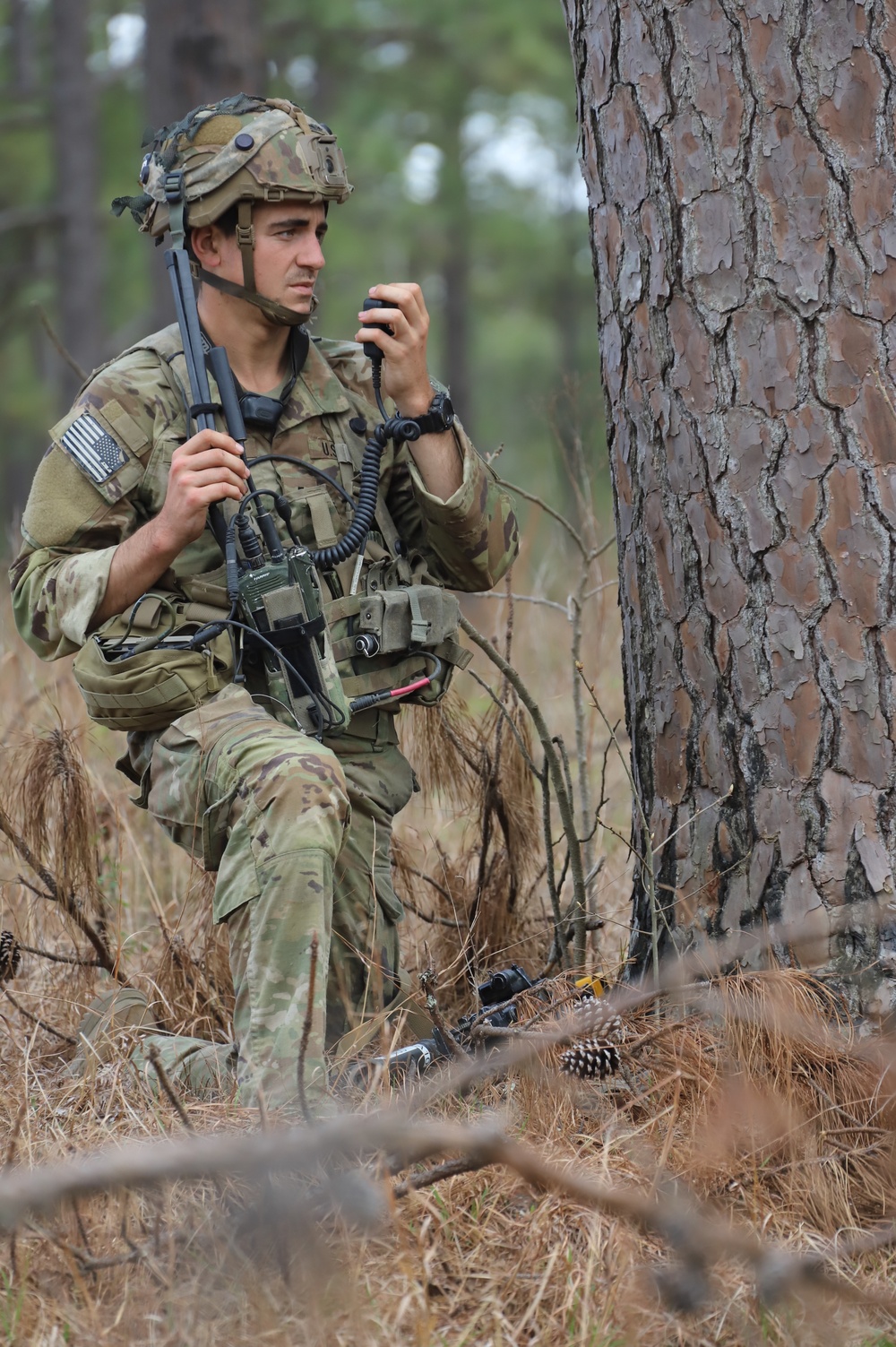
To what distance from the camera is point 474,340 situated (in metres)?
28.2

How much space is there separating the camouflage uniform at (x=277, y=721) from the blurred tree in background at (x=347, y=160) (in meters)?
5.90

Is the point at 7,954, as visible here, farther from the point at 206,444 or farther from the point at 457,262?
the point at 457,262

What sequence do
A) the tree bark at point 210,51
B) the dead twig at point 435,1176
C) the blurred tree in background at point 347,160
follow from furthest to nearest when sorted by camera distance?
the blurred tree in background at point 347,160 → the tree bark at point 210,51 → the dead twig at point 435,1176

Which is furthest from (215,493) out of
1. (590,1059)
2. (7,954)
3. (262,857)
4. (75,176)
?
(75,176)

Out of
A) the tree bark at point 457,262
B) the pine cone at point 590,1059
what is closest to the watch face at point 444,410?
the pine cone at point 590,1059

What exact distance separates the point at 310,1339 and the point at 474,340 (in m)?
27.5

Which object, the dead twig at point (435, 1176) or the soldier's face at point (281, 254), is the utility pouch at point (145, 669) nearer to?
the soldier's face at point (281, 254)

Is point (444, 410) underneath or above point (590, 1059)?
above

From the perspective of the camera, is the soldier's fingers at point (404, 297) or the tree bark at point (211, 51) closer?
the soldier's fingers at point (404, 297)

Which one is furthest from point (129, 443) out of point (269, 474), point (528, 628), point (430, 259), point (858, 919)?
point (430, 259)

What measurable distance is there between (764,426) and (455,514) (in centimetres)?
83

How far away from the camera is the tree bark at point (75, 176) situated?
13.8 m

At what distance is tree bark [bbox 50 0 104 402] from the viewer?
545 inches

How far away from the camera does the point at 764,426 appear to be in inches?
99.2
